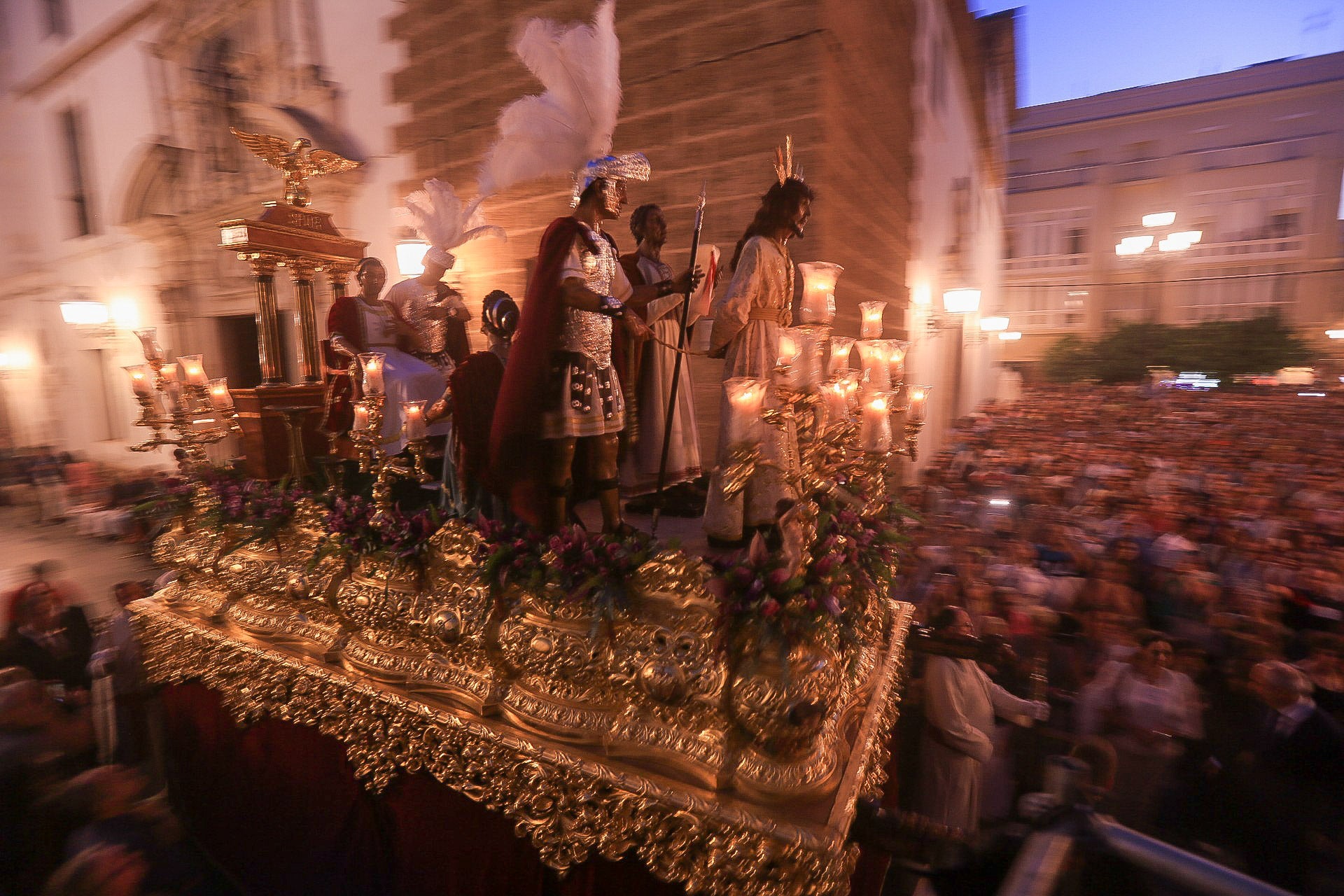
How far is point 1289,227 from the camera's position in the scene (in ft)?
65.3

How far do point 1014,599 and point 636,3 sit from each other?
4.53 meters

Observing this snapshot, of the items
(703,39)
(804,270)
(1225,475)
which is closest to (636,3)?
(703,39)

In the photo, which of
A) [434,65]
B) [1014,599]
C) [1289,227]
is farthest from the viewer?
[1289,227]

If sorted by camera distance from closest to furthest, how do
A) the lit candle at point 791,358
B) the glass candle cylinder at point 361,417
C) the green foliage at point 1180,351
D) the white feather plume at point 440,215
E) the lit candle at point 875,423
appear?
the lit candle at point 791,358
the lit candle at point 875,423
the glass candle cylinder at point 361,417
the white feather plume at point 440,215
the green foliage at point 1180,351

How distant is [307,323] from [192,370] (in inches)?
60.8

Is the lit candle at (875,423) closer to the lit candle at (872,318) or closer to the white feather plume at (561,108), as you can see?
the lit candle at (872,318)

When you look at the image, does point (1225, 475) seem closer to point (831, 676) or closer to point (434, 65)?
point (831, 676)

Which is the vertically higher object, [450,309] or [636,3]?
[636,3]

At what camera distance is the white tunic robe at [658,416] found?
129 inches

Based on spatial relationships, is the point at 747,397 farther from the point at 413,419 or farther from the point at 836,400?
the point at 413,419

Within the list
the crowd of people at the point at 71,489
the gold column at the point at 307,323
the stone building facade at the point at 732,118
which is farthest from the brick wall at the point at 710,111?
the crowd of people at the point at 71,489

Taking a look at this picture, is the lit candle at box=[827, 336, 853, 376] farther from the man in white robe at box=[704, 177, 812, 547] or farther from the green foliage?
the green foliage

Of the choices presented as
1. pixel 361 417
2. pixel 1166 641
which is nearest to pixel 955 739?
pixel 1166 641

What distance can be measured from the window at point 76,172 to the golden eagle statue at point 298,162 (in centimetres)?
834
